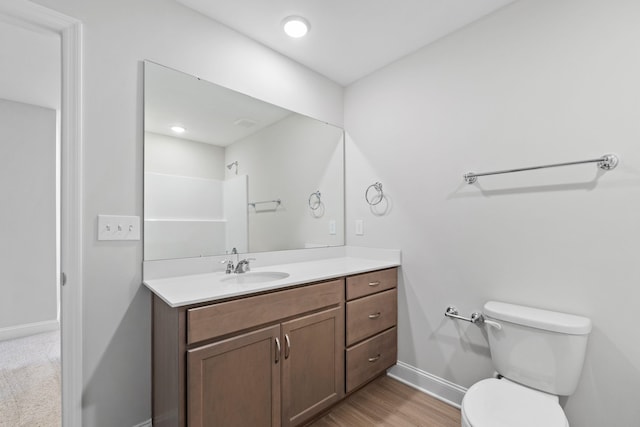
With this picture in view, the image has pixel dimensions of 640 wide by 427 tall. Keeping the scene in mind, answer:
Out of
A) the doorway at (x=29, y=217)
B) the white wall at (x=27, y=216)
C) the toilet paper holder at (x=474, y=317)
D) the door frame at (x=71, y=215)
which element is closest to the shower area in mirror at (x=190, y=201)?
the door frame at (x=71, y=215)

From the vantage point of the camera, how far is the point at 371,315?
1.92m

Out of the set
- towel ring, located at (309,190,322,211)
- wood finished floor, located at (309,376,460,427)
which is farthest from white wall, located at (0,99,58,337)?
wood finished floor, located at (309,376,460,427)

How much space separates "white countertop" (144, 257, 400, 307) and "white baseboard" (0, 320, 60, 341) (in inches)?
104

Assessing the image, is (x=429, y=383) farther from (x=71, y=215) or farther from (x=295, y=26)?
(x=295, y=26)

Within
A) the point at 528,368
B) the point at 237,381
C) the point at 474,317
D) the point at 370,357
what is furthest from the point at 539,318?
the point at 237,381

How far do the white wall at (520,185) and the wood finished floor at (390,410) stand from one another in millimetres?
195

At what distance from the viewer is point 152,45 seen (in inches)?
60.7

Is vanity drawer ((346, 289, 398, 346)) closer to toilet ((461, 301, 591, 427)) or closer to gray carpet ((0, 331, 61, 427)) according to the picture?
toilet ((461, 301, 591, 427))

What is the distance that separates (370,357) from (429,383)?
451 mm

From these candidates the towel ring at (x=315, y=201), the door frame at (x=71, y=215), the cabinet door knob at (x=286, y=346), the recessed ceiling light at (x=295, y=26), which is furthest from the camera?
the towel ring at (x=315, y=201)

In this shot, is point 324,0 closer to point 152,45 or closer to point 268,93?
point 268,93

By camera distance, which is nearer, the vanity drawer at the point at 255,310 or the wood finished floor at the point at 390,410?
the vanity drawer at the point at 255,310

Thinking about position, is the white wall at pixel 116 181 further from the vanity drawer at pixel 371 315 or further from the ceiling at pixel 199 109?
the vanity drawer at pixel 371 315

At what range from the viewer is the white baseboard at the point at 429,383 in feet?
5.90
